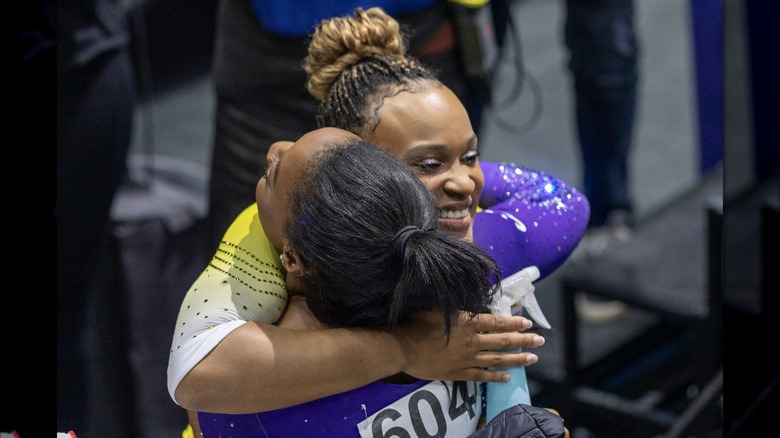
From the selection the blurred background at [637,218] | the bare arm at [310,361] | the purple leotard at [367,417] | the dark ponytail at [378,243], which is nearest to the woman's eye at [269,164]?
the dark ponytail at [378,243]

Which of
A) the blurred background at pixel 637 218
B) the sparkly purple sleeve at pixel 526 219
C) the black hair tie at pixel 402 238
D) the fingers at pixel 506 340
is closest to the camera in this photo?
the black hair tie at pixel 402 238

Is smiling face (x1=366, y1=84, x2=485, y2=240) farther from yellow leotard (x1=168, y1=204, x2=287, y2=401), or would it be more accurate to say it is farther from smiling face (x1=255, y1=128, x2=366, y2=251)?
yellow leotard (x1=168, y1=204, x2=287, y2=401)

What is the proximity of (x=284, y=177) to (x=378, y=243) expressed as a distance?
0.17 metres

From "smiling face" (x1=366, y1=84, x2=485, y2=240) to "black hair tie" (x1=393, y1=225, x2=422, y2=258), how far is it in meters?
0.21

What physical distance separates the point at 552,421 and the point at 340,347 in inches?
12.0

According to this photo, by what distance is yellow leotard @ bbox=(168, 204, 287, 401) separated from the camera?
1.40m

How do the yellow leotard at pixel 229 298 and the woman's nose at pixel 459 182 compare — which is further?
the woman's nose at pixel 459 182

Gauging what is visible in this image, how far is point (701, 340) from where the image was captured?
2971 mm

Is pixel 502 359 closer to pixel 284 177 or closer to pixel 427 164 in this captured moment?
pixel 427 164

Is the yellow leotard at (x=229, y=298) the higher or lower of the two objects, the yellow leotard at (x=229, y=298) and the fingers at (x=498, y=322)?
the higher

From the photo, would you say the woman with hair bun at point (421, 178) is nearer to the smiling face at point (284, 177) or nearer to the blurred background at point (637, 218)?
the smiling face at point (284, 177)

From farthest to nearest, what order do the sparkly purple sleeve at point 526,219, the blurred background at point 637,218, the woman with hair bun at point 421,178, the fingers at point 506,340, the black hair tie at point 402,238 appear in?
1. the blurred background at point 637,218
2. the sparkly purple sleeve at point 526,219
3. the fingers at point 506,340
4. the woman with hair bun at point 421,178
5. the black hair tie at point 402,238

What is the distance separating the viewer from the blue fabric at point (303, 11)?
6.91 ft

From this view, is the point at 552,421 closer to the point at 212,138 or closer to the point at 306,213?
the point at 306,213
